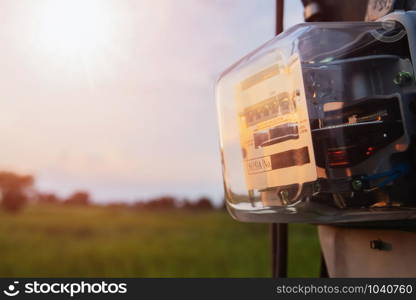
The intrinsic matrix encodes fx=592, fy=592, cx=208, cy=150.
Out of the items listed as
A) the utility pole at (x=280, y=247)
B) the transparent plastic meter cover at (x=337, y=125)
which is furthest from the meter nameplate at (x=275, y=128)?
the utility pole at (x=280, y=247)

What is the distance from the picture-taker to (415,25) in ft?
2.57

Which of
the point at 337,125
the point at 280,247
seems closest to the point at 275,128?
the point at 337,125

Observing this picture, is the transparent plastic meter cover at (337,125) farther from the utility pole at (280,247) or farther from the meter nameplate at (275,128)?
the utility pole at (280,247)

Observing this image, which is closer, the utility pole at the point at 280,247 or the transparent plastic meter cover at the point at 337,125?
the transparent plastic meter cover at the point at 337,125

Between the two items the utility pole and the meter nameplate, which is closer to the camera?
the meter nameplate

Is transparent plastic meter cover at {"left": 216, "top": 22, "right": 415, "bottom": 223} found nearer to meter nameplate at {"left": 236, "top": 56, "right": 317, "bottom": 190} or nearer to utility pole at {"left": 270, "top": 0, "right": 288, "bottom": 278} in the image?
meter nameplate at {"left": 236, "top": 56, "right": 317, "bottom": 190}

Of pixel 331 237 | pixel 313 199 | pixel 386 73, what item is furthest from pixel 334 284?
pixel 386 73

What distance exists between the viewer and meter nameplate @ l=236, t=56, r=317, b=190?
2.64 feet

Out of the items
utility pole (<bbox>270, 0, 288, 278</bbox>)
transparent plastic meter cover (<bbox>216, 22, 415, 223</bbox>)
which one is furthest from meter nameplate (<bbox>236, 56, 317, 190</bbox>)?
utility pole (<bbox>270, 0, 288, 278</bbox>)

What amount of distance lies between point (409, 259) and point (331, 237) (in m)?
0.21

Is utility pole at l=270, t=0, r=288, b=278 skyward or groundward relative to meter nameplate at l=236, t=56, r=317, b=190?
groundward

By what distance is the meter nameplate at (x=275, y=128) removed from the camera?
2.64ft

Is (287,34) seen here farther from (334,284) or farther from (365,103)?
(334,284)

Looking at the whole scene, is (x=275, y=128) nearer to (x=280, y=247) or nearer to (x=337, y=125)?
(x=337, y=125)
